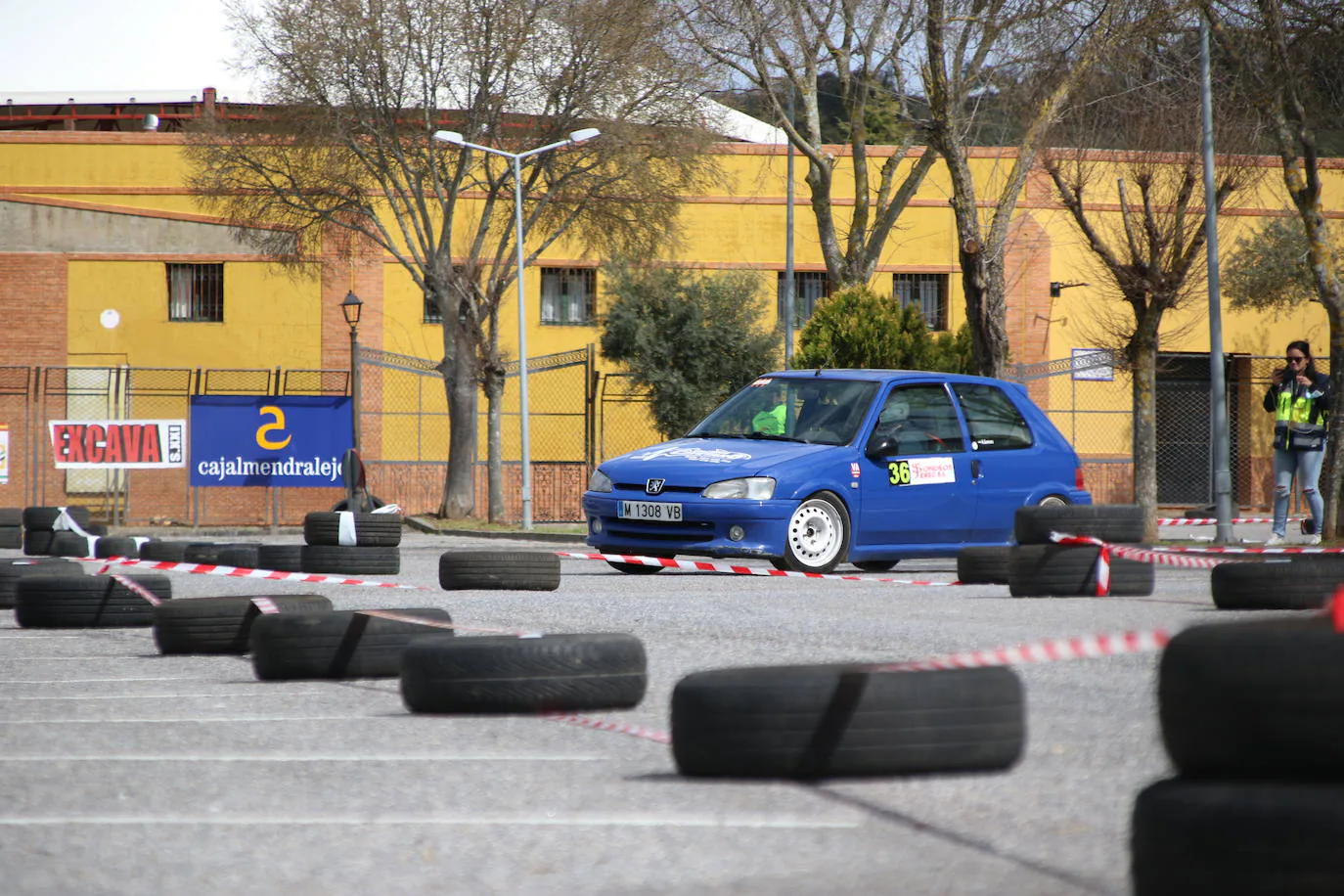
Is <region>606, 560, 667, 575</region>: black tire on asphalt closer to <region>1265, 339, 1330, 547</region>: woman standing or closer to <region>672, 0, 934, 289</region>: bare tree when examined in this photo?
<region>1265, 339, 1330, 547</region>: woman standing

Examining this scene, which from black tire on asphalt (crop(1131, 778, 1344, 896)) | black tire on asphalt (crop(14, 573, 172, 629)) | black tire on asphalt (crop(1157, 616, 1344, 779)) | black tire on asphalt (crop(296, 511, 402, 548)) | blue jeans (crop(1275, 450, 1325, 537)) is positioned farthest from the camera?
blue jeans (crop(1275, 450, 1325, 537))

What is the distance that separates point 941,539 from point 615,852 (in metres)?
10.6

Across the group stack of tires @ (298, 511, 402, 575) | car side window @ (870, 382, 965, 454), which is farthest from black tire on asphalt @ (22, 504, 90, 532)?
car side window @ (870, 382, 965, 454)

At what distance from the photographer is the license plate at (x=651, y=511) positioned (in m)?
12.9

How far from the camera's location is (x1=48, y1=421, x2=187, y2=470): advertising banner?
Result: 94.6ft

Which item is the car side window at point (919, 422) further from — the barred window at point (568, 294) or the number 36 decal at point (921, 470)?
the barred window at point (568, 294)

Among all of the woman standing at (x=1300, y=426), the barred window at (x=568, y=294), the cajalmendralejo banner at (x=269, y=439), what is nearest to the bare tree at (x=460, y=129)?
the cajalmendralejo banner at (x=269, y=439)

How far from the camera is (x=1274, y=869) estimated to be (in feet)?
9.35

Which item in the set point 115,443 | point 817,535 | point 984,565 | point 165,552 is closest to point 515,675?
point 984,565

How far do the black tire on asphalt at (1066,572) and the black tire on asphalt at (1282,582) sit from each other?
3.93ft

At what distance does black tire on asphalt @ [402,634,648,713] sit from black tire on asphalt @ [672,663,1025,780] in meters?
1.42

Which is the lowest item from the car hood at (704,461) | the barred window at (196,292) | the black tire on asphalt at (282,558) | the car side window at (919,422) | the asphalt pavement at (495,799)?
the black tire on asphalt at (282,558)

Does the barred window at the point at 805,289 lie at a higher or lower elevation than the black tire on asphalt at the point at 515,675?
higher

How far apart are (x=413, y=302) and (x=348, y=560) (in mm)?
28319
